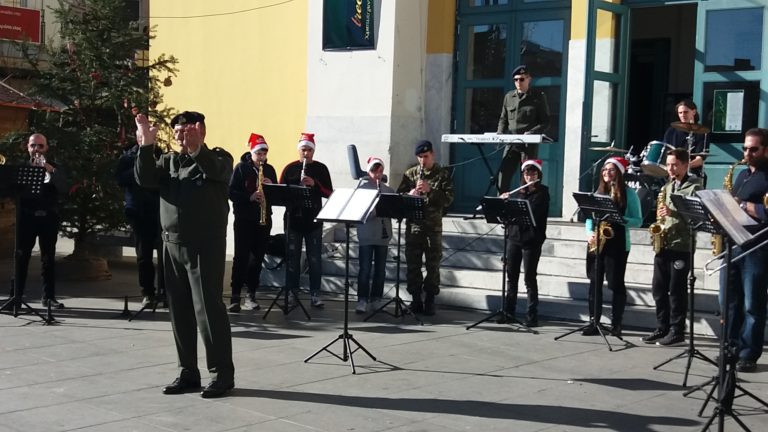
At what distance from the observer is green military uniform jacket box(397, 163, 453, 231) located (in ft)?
38.2

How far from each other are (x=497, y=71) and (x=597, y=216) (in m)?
6.22

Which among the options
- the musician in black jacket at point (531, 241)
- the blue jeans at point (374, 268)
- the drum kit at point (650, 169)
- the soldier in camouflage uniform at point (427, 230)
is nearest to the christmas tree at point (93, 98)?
the blue jeans at point (374, 268)

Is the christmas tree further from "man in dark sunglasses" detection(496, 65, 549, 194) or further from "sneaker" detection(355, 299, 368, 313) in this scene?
"man in dark sunglasses" detection(496, 65, 549, 194)

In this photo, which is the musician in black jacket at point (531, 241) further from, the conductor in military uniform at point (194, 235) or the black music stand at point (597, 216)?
the conductor in military uniform at point (194, 235)

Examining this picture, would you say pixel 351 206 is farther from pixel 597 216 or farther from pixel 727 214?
pixel 727 214

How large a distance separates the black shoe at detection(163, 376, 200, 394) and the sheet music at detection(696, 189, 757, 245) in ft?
12.9

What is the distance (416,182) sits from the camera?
1172cm

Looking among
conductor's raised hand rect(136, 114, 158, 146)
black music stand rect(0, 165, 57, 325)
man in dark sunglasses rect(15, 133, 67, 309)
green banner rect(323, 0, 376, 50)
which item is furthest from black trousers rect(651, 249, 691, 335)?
green banner rect(323, 0, 376, 50)

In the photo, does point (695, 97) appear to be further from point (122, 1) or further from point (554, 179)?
point (122, 1)

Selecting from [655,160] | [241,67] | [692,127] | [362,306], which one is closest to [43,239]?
[362,306]

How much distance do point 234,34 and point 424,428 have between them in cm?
1231

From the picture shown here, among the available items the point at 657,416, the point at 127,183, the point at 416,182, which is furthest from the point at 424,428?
the point at 127,183

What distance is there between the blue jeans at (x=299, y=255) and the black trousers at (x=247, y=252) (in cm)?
36

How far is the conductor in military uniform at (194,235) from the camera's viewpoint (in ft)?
24.4
